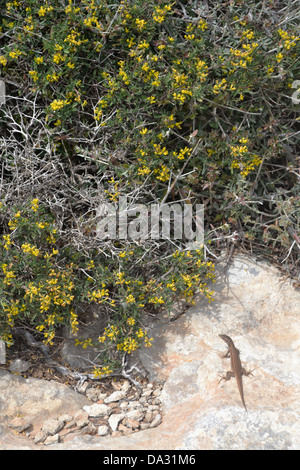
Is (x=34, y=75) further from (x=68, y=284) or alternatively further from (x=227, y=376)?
(x=227, y=376)

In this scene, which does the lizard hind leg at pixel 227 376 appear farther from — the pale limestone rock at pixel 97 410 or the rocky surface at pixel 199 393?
the pale limestone rock at pixel 97 410

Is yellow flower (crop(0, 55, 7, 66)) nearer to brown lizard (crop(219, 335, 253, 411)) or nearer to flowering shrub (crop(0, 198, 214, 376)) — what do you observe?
flowering shrub (crop(0, 198, 214, 376))

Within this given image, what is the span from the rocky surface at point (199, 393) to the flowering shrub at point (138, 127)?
0.24 meters

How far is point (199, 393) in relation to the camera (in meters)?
3.39

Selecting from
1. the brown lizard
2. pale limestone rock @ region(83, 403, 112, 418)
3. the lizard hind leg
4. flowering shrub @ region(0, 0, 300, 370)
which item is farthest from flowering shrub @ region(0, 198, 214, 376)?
the lizard hind leg

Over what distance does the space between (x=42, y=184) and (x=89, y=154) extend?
40cm

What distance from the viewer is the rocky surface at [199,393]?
3045mm

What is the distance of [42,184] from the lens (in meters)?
3.78

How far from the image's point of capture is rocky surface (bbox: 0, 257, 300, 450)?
9.99ft

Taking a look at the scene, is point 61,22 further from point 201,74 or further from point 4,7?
point 201,74

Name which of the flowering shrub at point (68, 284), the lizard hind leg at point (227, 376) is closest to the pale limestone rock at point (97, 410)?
the flowering shrub at point (68, 284)

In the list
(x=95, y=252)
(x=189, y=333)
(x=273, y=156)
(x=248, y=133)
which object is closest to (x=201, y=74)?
(x=248, y=133)

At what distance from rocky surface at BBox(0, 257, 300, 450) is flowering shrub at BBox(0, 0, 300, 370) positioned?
24 centimetres

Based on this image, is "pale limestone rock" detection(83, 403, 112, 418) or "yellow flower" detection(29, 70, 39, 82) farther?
"yellow flower" detection(29, 70, 39, 82)
